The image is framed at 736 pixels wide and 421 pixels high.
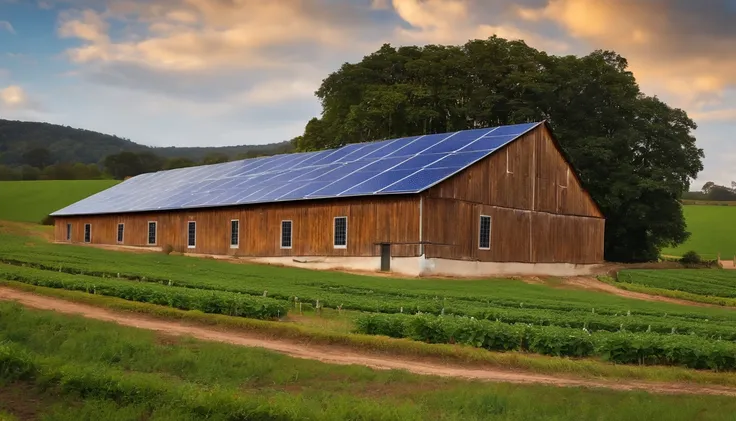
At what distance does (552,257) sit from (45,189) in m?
88.7

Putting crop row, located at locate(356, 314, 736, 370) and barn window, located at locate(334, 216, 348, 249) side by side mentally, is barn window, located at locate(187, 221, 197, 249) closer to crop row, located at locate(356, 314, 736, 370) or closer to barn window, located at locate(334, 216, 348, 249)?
barn window, located at locate(334, 216, 348, 249)

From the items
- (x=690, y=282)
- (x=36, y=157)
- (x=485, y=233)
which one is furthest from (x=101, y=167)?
(x=690, y=282)

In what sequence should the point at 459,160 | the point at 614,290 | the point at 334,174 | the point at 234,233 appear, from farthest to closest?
the point at 234,233 → the point at 334,174 → the point at 459,160 → the point at 614,290

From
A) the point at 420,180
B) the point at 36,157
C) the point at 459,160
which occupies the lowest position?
the point at 420,180

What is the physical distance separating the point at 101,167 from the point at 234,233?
128m

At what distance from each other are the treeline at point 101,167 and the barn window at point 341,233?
92851mm

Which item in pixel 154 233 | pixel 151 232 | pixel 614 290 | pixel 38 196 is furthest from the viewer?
pixel 38 196

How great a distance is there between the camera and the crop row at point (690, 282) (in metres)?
41.4

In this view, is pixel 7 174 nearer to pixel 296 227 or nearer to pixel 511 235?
pixel 296 227

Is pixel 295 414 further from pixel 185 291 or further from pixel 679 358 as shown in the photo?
pixel 185 291

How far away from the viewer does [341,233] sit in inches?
1783

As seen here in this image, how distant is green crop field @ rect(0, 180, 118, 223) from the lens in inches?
3986

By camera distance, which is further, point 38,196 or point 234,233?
point 38,196

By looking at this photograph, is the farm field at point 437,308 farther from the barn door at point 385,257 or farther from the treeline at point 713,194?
the treeline at point 713,194
